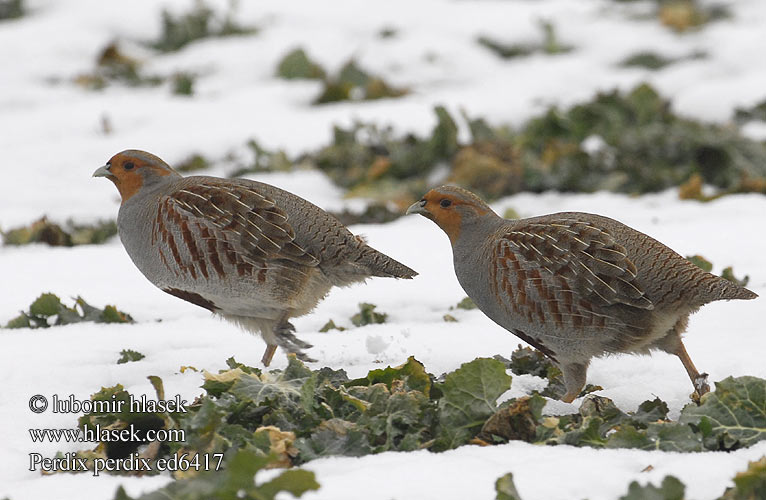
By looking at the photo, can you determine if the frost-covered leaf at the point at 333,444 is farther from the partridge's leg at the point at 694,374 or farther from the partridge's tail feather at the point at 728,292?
the partridge's tail feather at the point at 728,292

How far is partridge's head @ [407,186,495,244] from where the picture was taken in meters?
4.75

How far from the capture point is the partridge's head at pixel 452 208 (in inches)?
187

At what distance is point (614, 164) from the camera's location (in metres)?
8.20

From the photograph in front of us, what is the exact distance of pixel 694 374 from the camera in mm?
4047

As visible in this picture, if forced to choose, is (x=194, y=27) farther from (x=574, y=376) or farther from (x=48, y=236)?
(x=574, y=376)

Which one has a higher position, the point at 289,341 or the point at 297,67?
the point at 297,67

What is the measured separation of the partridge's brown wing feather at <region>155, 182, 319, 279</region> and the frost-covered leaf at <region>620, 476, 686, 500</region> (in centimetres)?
217

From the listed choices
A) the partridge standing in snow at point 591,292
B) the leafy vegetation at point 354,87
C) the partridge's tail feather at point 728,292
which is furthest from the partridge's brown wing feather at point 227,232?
the leafy vegetation at point 354,87

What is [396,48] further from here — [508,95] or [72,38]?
[72,38]

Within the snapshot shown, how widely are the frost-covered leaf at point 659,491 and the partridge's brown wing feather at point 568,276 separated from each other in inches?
53.2

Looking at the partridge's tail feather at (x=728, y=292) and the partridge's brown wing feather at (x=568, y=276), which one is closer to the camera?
the partridge's tail feather at (x=728, y=292)

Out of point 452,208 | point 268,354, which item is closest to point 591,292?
point 452,208

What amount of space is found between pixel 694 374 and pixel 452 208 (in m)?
1.38

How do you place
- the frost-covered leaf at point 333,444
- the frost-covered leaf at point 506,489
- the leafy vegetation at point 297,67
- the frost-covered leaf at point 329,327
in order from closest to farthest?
1. the frost-covered leaf at point 506,489
2. the frost-covered leaf at point 333,444
3. the frost-covered leaf at point 329,327
4. the leafy vegetation at point 297,67
